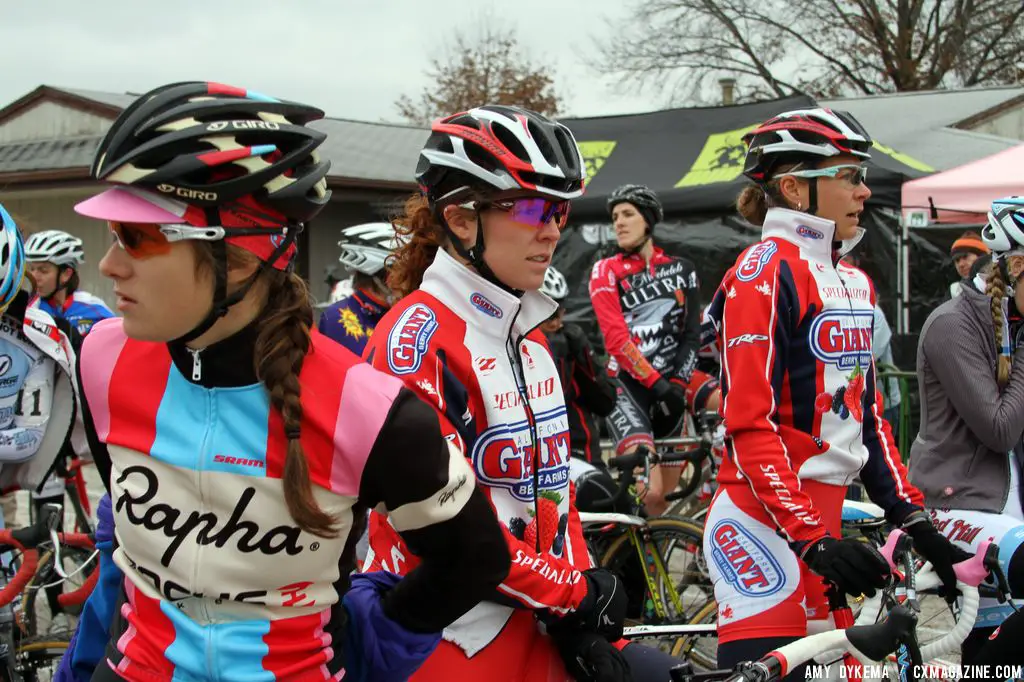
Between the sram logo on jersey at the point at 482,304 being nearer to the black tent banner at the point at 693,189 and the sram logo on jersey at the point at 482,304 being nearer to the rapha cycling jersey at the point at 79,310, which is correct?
the rapha cycling jersey at the point at 79,310

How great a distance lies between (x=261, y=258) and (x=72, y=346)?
2.96 m

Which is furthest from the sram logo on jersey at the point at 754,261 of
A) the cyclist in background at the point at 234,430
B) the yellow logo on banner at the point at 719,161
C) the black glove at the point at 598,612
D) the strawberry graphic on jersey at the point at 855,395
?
the yellow logo on banner at the point at 719,161

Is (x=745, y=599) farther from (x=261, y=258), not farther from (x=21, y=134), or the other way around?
(x=21, y=134)

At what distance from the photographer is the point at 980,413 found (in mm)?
4102

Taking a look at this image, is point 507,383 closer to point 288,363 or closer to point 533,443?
point 533,443

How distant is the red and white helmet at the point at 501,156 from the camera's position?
2719mm

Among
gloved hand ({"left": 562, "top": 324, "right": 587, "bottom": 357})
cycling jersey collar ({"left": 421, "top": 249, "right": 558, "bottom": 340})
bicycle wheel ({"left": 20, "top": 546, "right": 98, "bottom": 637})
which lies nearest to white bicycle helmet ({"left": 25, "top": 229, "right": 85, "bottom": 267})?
bicycle wheel ({"left": 20, "top": 546, "right": 98, "bottom": 637})

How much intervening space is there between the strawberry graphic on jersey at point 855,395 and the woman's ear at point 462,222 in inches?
58.1

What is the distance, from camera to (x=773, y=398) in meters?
3.38

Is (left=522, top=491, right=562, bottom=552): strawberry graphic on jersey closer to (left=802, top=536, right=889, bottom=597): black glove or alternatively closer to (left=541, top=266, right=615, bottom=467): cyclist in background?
(left=802, top=536, right=889, bottom=597): black glove

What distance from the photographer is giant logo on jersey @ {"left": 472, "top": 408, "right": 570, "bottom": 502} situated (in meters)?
2.64

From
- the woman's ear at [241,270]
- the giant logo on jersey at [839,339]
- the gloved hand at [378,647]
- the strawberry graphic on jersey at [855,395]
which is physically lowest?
the gloved hand at [378,647]

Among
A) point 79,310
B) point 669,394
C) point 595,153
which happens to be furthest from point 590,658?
point 595,153

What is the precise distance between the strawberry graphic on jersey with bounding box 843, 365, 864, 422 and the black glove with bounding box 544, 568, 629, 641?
1281 millimetres
